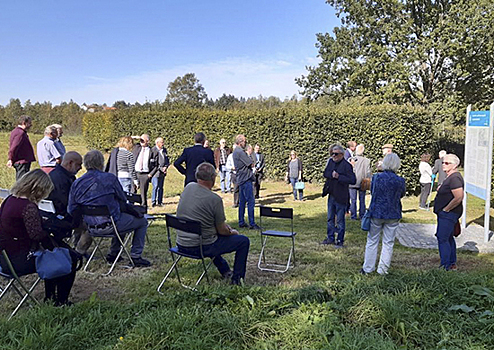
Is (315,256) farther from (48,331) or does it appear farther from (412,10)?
(412,10)

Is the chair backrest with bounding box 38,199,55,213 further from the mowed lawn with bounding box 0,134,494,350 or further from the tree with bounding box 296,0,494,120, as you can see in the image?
the tree with bounding box 296,0,494,120

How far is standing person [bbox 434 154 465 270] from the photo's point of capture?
548 cm

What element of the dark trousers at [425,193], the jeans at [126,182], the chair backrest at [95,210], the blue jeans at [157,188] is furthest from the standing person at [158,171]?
the dark trousers at [425,193]

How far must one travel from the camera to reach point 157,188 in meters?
11.1

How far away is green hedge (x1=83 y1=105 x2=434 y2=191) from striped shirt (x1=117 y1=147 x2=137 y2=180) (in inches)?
363

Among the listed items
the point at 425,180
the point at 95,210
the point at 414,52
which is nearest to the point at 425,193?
the point at 425,180

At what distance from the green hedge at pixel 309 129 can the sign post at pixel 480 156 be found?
5660 millimetres

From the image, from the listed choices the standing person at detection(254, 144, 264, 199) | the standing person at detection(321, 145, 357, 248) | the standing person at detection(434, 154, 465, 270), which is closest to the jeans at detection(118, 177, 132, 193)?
the standing person at detection(321, 145, 357, 248)

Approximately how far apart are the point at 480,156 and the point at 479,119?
764 mm

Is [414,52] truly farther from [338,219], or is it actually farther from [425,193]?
[338,219]

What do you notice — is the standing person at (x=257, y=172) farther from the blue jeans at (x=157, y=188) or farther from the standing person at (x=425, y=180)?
the standing person at (x=425, y=180)

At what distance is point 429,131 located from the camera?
594 inches

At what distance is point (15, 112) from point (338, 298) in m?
51.5

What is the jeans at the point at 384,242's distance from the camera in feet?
17.9
